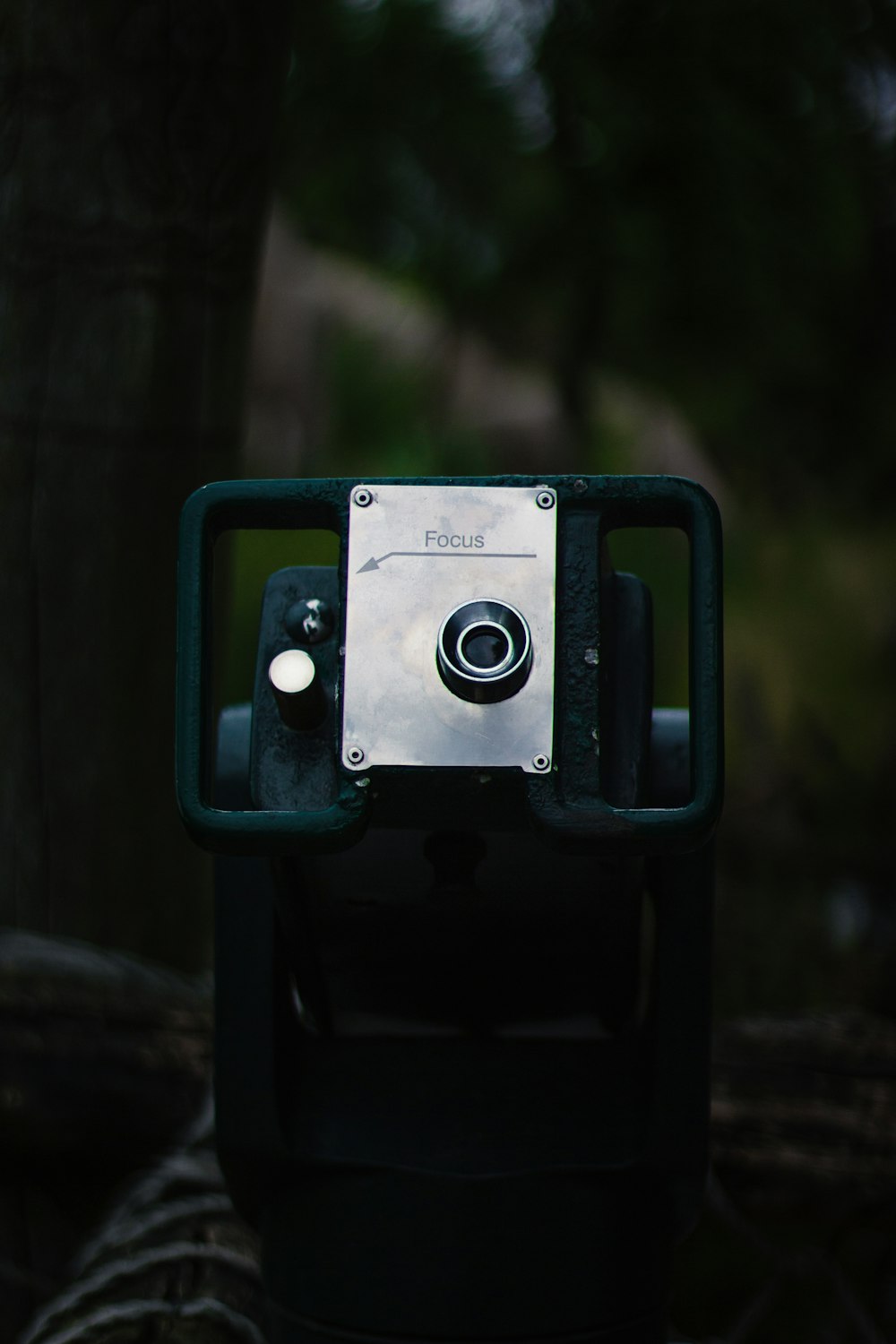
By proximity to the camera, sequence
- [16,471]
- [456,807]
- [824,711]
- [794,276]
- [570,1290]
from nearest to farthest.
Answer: [456,807] < [570,1290] < [16,471] < [794,276] < [824,711]

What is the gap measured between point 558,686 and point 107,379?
889 millimetres

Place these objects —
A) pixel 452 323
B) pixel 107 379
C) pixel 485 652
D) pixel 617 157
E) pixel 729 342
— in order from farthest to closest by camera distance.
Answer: pixel 452 323 < pixel 729 342 < pixel 617 157 < pixel 107 379 < pixel 485 652

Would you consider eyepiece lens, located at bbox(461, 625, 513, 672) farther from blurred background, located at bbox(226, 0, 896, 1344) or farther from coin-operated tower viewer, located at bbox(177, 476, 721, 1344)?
blurred background, located at bbox(226, 0, 896, 1344)

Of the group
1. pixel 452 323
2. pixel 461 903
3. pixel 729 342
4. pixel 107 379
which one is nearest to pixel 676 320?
pixel 729 342

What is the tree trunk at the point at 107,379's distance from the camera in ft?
4.60

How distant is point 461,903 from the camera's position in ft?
2.95

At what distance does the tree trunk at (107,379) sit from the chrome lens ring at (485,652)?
83cm

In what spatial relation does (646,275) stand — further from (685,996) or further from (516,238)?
(685,996)

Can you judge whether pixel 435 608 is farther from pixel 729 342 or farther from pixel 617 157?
pixel 729 342

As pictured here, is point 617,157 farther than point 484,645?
Yes

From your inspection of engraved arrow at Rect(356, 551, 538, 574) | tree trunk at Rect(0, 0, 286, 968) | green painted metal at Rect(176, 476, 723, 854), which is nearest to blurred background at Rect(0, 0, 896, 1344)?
tree trunk at Rect(0, 0, 286, 968)

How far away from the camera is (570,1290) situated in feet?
3.05

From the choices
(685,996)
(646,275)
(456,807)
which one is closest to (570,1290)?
(685,996)

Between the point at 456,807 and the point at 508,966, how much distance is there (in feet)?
0.74
